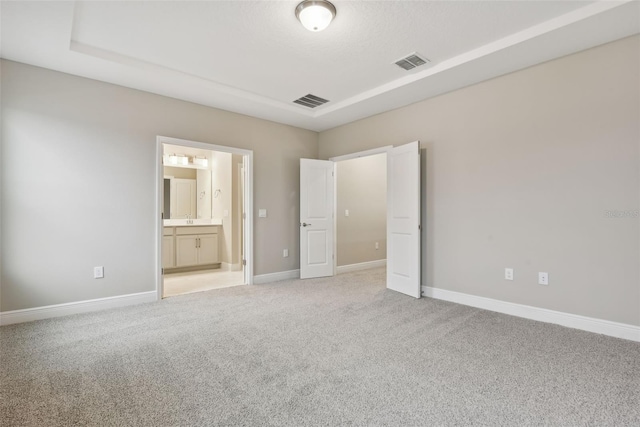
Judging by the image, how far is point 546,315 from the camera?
119 inches

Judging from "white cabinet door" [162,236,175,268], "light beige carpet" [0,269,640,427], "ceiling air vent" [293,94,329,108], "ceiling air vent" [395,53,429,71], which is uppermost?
"ceiling air vent" [293,94,329,108]

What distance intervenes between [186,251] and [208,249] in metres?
0.42

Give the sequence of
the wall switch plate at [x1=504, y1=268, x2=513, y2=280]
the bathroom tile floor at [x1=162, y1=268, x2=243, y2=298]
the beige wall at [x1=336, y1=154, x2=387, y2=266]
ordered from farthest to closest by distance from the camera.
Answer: the beige wall at [x1=336, y1=154, x2=387, y2=266]
the bathroom tile floor at [x1=162, y1=268, x2=243, y2=298]
the wall switch plate at [x1=504, y1=268, x2=513, y2=280]

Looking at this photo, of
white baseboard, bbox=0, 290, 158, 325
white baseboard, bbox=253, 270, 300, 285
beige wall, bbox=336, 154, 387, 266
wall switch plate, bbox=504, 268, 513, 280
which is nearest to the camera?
white baseboard, bbox=0, 290, 158, 325

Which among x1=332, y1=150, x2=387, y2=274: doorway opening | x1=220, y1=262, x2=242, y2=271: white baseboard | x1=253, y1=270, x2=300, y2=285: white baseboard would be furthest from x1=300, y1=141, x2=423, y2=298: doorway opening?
x1=220, y1=262, x2=242, y2=271: white baseboard

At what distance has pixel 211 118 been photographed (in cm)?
433

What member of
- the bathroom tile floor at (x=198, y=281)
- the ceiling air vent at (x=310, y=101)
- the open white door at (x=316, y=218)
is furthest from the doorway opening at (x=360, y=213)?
the bathroom tile floor at (x=198, y=281)

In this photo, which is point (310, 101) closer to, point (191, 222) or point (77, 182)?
point (77, 182)

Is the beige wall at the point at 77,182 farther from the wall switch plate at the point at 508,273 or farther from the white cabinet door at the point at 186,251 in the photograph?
the wall switch plate at the point at 508,273

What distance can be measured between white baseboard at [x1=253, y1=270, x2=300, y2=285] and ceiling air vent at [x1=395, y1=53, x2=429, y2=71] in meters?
3.48

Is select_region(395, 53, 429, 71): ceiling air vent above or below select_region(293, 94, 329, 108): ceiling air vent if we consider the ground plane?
below

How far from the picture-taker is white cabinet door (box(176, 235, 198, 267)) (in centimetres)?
548

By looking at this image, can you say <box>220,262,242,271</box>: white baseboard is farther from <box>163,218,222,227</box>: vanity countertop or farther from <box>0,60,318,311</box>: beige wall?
<box>0,60,318,311</box>: beige wall

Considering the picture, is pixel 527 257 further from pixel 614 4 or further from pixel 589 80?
pixel 614 4
